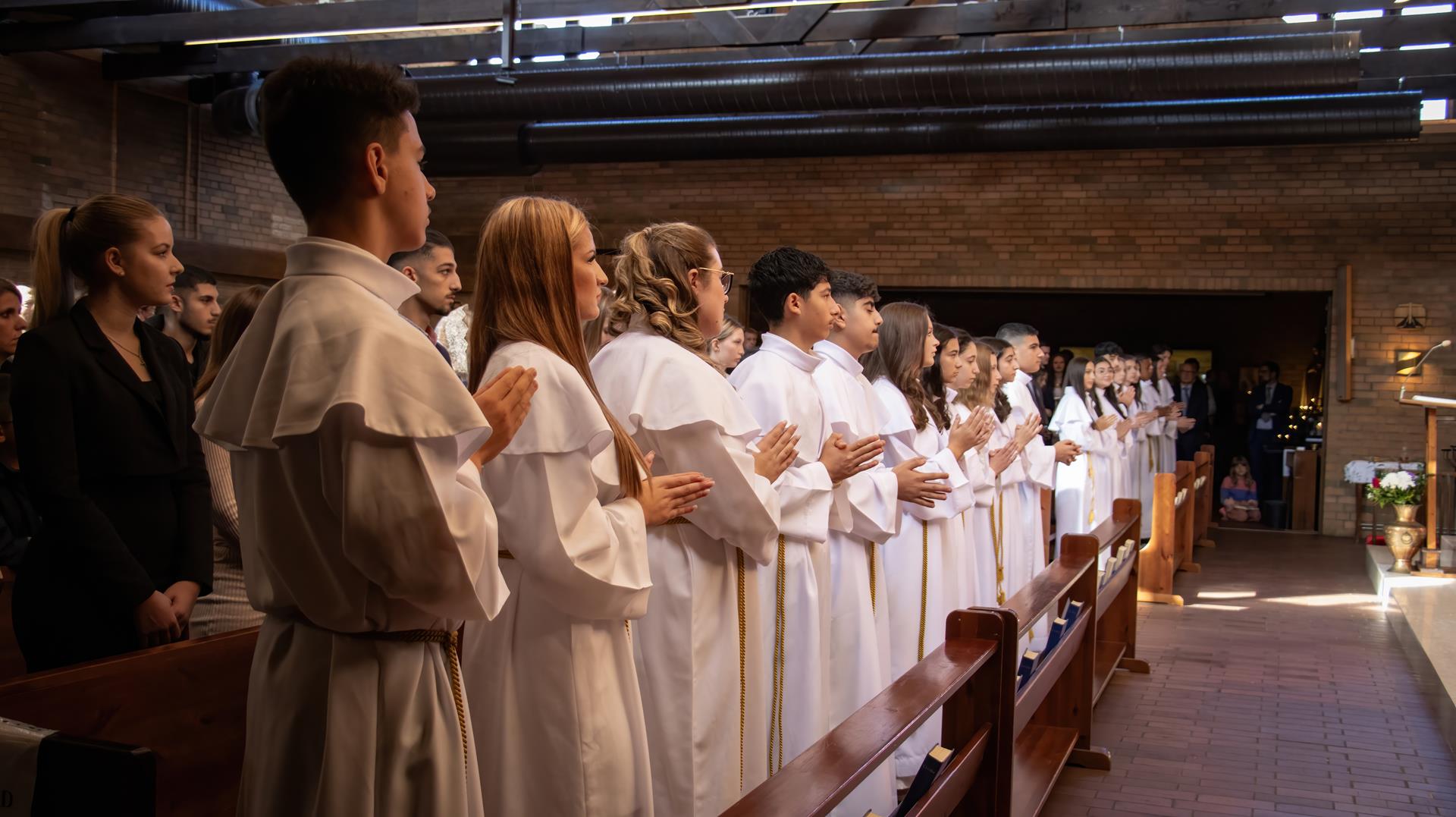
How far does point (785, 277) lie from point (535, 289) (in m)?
1.88

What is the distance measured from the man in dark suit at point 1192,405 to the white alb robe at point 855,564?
13.0 metres

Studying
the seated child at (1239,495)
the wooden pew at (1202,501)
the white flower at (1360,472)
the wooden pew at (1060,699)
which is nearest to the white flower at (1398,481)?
the wooden pew at (1202,501)

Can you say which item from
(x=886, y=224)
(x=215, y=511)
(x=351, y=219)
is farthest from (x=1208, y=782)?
(x=886, y=224)

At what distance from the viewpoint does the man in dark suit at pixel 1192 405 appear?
54.3ft

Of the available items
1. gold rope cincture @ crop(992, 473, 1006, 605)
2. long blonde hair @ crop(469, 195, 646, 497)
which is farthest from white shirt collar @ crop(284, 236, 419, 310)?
gold rope cincture @ crop(992, 473, 1006, 605)

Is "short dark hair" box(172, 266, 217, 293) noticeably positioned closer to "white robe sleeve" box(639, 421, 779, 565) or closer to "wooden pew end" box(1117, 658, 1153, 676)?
"white robe sleeve" box(639, 421, 779, 565)

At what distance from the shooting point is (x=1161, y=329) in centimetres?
1966

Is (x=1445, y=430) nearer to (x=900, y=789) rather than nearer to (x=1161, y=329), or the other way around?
(x=1161, y=329)

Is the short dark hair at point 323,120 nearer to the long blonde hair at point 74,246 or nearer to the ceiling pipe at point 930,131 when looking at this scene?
the long blonde hair at point 74,246

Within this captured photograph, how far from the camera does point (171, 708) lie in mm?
2389

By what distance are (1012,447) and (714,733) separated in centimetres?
363

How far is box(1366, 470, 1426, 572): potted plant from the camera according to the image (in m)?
9.54

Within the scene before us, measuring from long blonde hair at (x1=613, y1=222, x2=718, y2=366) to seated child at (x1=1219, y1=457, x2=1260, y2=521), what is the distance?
1400 cm

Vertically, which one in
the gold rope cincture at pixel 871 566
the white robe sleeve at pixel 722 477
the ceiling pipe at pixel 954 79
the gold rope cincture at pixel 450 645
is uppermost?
the ceiling pipe at pixel 954 79
